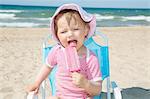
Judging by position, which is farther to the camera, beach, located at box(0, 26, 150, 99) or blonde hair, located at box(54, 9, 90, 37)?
beach, located at box(0, 26, 150, 99)

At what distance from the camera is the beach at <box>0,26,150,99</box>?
458cm

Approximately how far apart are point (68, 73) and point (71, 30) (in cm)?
33

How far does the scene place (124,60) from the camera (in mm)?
5727

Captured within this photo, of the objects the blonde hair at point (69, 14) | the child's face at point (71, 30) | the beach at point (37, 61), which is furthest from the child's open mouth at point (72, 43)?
the beach at point (37, 61)

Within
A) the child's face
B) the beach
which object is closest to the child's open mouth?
the child's face

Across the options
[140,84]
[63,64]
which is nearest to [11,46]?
[140,84]

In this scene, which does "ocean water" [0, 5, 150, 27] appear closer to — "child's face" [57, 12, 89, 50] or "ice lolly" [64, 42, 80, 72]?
"child's face" [57, 12, 89, 50]

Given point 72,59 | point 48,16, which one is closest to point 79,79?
point 72,59

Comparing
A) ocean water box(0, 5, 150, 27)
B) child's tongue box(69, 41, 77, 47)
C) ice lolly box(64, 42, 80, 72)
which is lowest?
ice lolly box(64, 42, 80, 72)

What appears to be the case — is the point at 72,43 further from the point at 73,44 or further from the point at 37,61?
the point at 37,61

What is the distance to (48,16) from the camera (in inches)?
518

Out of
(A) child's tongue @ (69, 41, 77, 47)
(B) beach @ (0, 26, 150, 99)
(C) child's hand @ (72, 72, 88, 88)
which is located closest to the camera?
(C) child's hand @ (72, 72, 88, 88)

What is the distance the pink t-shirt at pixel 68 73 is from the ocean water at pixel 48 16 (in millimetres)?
8245

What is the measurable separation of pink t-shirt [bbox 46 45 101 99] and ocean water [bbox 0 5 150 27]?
8245mm
